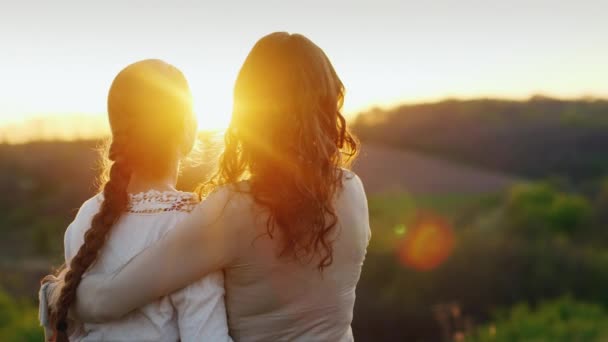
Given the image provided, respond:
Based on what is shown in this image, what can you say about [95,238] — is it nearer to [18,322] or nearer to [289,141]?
[289,141]

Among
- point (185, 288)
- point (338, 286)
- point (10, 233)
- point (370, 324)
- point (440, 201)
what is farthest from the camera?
point (10, 233)

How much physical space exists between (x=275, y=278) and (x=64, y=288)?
1.87 feet

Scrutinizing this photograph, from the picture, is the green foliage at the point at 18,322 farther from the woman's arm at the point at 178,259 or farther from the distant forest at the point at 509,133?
the distant forest at the point at 509,133

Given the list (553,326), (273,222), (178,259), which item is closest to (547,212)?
(553,326)

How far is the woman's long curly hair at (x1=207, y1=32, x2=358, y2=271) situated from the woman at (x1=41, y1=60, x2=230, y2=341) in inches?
7.2

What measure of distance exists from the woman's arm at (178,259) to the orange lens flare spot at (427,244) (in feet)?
35.7

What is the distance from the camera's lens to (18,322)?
6684mm

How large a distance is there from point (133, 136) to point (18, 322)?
554 centimetres

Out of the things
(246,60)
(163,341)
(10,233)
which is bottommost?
(10,233)

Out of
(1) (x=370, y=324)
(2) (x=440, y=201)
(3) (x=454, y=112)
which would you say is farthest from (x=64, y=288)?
(3) (x=454, y=112)

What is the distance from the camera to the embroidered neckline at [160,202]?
6.14ft

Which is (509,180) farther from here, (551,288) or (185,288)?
(185,288)

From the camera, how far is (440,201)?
25.3 m

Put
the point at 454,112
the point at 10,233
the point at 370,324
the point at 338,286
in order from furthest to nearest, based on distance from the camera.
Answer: the point at 454,112 < the point at 10,233 < the point at 370,324 < the point at 338,286
